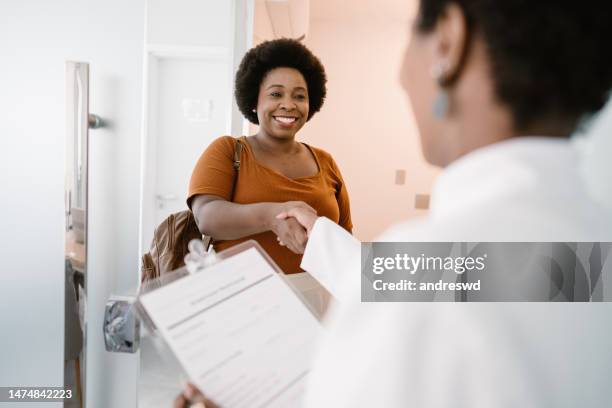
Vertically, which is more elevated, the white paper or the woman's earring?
the woman's earring

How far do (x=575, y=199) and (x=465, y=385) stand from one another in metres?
0.20

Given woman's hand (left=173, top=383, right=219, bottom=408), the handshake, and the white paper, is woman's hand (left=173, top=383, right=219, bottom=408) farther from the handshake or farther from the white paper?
the handshake

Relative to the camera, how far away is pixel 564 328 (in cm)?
36

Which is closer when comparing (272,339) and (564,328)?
(564,328)

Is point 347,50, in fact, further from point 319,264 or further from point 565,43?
point 565,43

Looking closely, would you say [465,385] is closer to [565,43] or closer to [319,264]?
[565,43]

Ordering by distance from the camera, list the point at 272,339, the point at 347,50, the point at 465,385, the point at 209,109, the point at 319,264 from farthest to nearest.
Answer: the point at 347,50, the point at 209,109, the point at 319,264, the point at 272,339, the point at 465,385

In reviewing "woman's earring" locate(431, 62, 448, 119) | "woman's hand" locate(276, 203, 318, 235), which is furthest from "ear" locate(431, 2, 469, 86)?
"woman's hand" locate(276, 203, 318, 235)

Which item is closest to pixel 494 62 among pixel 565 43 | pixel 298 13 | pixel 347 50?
pixel 565 43

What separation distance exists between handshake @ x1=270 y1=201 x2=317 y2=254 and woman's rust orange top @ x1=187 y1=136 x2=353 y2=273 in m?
0.15

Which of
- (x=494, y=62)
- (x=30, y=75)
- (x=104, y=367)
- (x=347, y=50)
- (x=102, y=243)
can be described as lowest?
(x=104, y=367)

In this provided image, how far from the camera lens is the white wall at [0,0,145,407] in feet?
4.16

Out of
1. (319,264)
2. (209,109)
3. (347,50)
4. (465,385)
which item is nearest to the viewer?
(465,385)

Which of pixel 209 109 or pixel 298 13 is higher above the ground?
pixel 298 13
